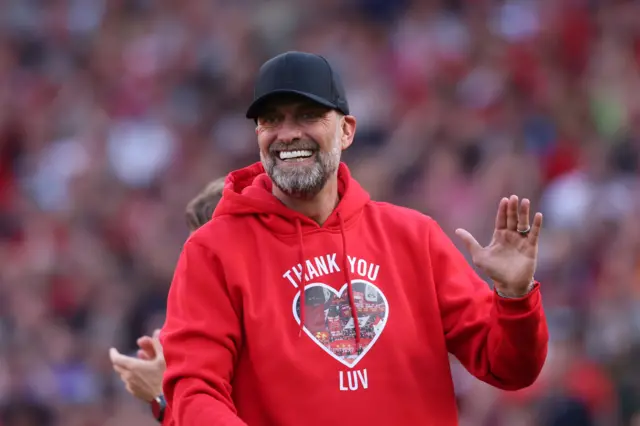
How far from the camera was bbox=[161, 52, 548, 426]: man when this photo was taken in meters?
3.64

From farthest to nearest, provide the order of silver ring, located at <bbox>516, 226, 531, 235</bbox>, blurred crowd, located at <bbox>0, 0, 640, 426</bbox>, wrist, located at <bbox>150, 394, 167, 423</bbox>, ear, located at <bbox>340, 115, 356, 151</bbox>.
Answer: blurred crowd, located at <bbox>0, 0, 640, 426</bbox> → wrist, located at <bbox>150, 394, 167, 423</bbox> → ear, located at <bbox>340, 115, 356, 151</bbox> → silver ring, located at <bbox>516, 226, 531, 235</bbox>

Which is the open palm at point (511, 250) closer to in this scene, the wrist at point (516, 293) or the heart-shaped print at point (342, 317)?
the wrist at point (516, 293)

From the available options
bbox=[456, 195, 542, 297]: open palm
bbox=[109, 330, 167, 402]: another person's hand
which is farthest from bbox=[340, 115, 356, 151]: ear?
bbox=[109, 330, 167, 402]: another person's hand

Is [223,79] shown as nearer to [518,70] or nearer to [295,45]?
[295,45]

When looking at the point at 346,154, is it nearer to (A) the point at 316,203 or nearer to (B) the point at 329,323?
(A) the point at 316,203

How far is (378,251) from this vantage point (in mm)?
3930

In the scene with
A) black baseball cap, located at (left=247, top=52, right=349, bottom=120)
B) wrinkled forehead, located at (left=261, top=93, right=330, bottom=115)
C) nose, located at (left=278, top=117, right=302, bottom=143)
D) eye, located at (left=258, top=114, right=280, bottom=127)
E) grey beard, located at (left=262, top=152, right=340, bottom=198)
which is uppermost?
black baseball cap, located at (left=247, top=52, right=349, bottom=120)

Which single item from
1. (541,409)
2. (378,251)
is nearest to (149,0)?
(541,409)

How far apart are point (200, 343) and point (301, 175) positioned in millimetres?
612

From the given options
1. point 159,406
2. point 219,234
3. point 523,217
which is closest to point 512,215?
point 523,217

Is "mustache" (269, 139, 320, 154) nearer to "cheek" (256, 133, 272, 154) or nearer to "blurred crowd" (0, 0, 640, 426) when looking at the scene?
"cheek" (256, 133, 272, 154)

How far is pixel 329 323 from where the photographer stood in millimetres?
3758

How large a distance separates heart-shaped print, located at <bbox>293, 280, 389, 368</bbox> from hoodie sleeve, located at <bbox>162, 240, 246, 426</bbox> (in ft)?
0.75

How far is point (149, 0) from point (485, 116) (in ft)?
12.4
